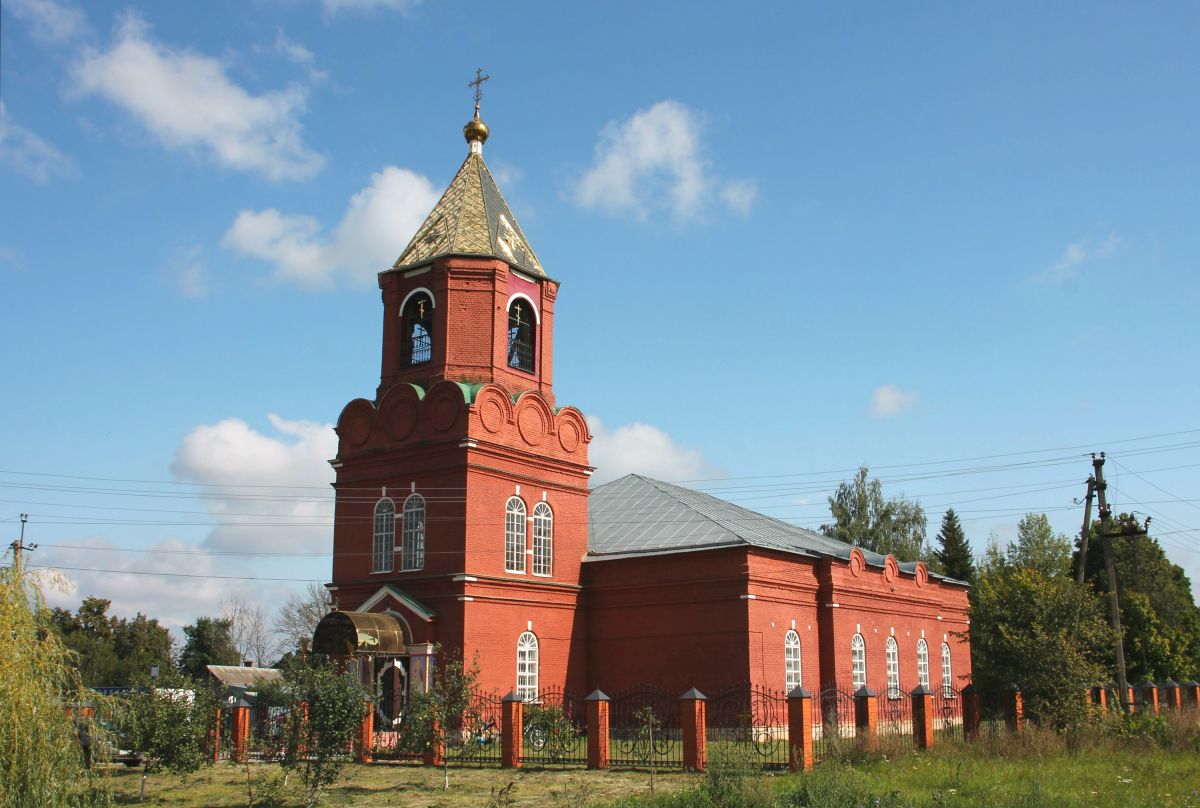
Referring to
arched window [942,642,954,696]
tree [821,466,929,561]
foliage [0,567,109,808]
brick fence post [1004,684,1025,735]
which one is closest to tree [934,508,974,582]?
tree [821,466,929,561]

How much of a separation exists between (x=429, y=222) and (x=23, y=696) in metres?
21.7

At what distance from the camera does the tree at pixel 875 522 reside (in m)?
56.4

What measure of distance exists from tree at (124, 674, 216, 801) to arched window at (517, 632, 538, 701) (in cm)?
946

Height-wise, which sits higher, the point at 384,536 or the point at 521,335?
the point at 521,335

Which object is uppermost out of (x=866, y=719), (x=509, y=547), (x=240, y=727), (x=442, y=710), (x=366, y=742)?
(x=509, y=547)

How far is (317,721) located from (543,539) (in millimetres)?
12779

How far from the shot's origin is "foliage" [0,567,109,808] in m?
11.0

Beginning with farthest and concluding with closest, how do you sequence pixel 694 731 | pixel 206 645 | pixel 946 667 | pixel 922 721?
pixel 206 645
pixel 946 667
pixel 922 721
pixel 694 731

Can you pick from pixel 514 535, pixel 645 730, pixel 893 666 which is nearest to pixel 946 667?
pixel 893 666

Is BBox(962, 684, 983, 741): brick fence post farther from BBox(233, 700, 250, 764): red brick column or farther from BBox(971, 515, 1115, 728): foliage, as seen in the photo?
BBox(233, 700, 250, 764): red brick column

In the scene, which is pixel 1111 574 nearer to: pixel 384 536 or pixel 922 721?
pixel 922 721

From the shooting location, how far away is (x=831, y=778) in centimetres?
1421

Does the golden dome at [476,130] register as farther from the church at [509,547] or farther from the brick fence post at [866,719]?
the brick fence post at [866,719]

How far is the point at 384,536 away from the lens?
2828cm
